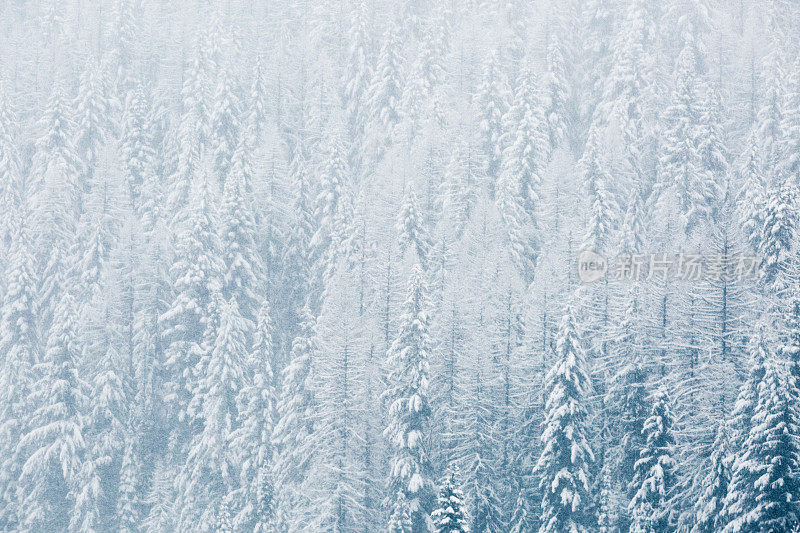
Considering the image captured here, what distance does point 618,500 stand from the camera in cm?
3262

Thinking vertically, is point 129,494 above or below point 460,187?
below

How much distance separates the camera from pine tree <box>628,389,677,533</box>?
95.1 ft

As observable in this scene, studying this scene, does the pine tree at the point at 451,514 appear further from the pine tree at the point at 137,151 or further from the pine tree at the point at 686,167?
the pine tree at the point at 137,151

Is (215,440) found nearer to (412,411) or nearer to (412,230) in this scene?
(412,411)

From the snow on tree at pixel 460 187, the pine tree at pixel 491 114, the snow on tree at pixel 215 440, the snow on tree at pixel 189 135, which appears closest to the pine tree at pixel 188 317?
the snow on tree at pixel 215 440

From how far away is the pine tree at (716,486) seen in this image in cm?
2642

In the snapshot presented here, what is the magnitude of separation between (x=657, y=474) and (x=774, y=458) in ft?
20.3

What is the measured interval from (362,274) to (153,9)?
54848 mm

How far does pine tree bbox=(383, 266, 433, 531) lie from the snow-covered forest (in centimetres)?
13

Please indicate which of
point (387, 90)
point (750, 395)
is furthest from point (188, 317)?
point (750, 395)

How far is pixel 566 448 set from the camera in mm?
31438

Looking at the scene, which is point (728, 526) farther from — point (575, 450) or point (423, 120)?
point (423, 120)

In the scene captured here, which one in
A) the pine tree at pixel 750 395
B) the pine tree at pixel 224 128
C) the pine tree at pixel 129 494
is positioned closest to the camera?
the pine tree at pixel 750 395

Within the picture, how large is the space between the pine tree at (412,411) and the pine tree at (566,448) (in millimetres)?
4800
